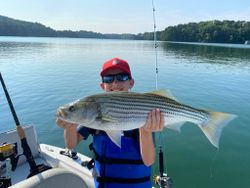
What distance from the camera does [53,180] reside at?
3781 mm

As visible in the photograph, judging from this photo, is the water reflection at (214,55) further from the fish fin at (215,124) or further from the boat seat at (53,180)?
the boat seat at (53,180)

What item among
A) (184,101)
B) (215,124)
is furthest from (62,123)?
(184,101)

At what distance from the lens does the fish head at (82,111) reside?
10.5ft

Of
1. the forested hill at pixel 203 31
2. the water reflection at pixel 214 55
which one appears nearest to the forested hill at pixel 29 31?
the forested hill at pixel 203 31

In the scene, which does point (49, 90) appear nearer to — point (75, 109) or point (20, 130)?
point (20, 130)

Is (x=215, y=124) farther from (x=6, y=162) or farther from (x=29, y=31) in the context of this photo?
(x=29, y=31)

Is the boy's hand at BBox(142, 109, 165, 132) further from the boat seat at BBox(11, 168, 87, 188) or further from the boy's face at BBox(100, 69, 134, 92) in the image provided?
the boat seat at BBox(11, 168, 87, 188)

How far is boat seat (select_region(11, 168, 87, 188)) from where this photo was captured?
3.52 metres

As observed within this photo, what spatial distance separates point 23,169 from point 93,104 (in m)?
4.46

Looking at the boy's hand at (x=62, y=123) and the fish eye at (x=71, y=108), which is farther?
the boy's hand at (x=62, y=123)

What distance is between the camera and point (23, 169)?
689 centimetres

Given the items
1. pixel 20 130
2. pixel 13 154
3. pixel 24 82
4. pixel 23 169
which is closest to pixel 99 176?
pixel 20 130

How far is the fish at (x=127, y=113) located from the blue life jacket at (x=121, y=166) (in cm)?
63

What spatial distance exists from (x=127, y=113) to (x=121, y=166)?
102 cm
